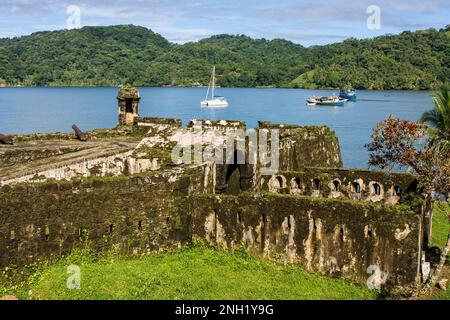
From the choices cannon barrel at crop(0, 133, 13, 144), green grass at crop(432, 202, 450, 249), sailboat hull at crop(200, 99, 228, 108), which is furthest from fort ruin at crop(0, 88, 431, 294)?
sailboat hull at crop(200, 99, 228, 108)

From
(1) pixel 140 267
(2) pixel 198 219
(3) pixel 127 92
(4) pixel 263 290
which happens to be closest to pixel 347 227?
(4) pixel 263 290

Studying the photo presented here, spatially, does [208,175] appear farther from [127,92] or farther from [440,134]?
[127,92]

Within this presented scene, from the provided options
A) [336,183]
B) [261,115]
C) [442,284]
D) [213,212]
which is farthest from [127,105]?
[261,115]

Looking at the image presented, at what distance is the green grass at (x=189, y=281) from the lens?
54.4 ft

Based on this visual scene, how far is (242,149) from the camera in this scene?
2419 cm

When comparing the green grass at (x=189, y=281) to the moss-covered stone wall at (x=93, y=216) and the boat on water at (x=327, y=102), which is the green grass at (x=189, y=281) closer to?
the moss-covered stone wall at (x=93, y=216)

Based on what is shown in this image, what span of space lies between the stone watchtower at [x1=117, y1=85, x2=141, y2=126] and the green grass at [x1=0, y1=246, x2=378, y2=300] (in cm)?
1692

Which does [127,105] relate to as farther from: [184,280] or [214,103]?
[214,103]

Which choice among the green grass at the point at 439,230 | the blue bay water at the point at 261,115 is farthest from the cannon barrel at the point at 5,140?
the blue bay water at the point at 261,115

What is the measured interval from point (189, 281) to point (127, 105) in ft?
64.2

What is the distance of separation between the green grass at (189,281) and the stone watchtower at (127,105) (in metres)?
16.9

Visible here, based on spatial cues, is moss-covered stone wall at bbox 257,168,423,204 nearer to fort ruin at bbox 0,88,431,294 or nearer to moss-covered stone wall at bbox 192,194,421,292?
fort ruin at bbox 0,88,431,294

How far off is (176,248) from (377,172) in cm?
951

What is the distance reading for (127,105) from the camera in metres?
35.2
